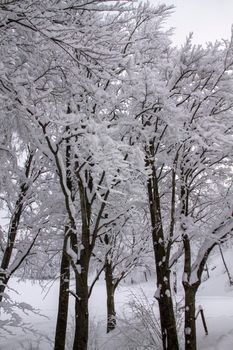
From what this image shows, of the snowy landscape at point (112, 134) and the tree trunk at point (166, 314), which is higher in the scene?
the snowy landscape at point (112, 134)

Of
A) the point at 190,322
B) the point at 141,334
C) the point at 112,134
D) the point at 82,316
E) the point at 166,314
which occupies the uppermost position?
the point at 112,134

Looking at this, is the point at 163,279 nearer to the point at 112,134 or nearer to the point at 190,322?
the point at 190,322

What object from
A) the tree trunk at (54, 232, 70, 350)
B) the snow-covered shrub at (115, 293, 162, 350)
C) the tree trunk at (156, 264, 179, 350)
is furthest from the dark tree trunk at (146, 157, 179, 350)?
the tree trunk at (54, 232, 70, 350)

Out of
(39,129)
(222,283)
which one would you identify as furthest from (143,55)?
(222,283)

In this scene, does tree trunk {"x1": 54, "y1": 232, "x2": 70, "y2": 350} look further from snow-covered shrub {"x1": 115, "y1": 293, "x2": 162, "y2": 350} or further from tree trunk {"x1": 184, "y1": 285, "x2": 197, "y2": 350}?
tree trunk {"x1": 184, "y1": 285, "x2": 197, "y2": 350}

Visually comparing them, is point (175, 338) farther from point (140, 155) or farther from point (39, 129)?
point (39, 129)

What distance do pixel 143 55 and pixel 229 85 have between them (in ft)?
5.43

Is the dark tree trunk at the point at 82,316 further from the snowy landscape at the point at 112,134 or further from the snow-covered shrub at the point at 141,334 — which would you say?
the snow-covered shrub at the point at 141,334

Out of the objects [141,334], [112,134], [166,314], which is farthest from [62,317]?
[112,134]

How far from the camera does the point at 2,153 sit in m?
5.25

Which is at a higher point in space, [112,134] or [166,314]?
[112,134]

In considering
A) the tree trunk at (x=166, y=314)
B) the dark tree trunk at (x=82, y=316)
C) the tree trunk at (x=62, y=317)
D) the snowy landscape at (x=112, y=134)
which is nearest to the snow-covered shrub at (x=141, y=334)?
the snowy landscape at (x=112, y=134)

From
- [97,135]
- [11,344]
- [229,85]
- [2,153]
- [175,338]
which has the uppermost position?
[229,85]

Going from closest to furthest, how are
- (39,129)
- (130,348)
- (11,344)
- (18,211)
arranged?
(39,129)
(130,348)
(18,211)
(11,344)
